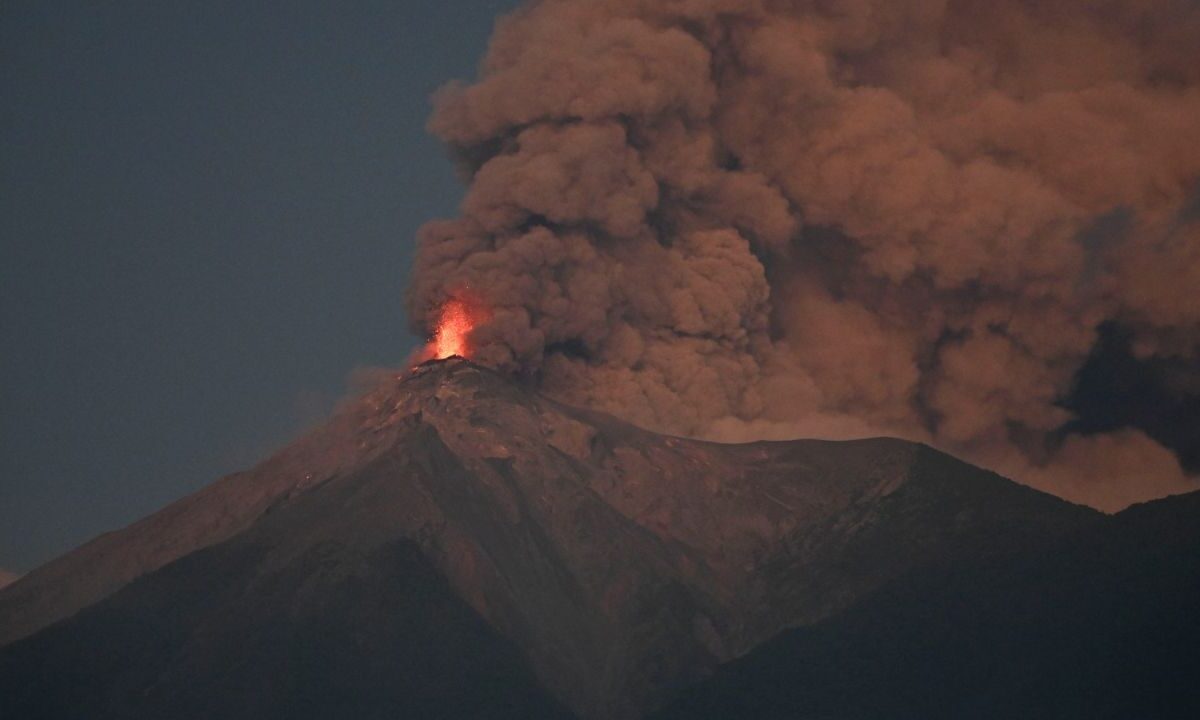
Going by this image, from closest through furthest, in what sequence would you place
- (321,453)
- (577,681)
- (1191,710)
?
(1191,710)
(577,681)
(321,453)

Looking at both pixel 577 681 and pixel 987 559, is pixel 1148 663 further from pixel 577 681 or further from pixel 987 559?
pixel 577 681

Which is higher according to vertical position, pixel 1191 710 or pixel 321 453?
pixel 321 453

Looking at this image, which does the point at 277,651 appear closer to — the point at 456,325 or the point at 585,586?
the point at 585,586

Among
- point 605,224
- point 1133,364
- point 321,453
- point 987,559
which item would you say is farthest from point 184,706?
point 1133,364

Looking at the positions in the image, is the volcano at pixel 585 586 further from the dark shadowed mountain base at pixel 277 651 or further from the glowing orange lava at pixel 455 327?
the glowing orange lava at pixel 455 327

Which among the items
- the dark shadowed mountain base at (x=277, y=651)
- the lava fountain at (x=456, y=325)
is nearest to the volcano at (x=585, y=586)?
the dark shadowed mountain base at (x=277, y=651)

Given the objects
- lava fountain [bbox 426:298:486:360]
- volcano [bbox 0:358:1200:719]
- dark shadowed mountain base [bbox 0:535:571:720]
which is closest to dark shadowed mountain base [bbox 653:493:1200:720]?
volcano [bbox 0:358:1200:719]

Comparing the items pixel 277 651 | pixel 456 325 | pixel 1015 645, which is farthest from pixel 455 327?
pixel 1015 645
